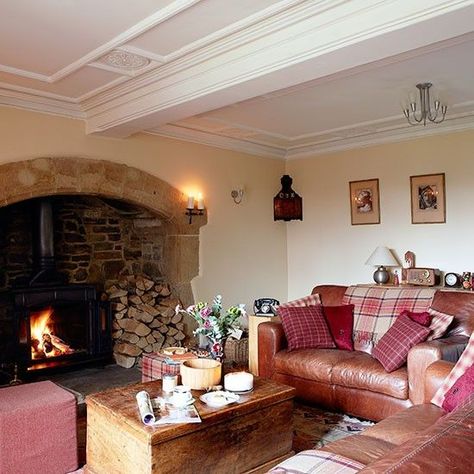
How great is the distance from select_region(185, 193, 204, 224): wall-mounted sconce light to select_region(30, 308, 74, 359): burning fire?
1707 millimetres

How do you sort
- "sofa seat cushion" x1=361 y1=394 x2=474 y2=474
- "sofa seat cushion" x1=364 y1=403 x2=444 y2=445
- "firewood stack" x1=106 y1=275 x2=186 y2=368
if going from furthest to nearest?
"firewood stack" x1=106 y1=275 x2=186 y2=368 → "sofa seat cushion" x1=364 y1=403 x2=444 y2=445 → "sofa seat cushion" x1=361 y1=394 x2=474 y2=474

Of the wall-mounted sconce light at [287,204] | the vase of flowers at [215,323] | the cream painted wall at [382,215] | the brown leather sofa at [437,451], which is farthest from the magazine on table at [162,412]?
the wall-mounted sconce light at [287,204]

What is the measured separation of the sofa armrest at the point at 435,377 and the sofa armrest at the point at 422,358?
369 millimetres

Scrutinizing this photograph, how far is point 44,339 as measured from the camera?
4.61 metres

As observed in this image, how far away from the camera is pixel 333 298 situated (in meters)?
4.32

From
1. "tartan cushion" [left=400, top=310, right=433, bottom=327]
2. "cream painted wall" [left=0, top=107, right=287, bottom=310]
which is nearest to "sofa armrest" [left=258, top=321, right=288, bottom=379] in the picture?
"tartan cushion" [left=400, top=310, right=433, bottom=327]

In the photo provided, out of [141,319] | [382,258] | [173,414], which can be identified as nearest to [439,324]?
[382,258]

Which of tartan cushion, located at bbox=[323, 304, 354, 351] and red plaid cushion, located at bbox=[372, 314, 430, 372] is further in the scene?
tartan cushion, located at bbox=[323, 304, 354, 351]

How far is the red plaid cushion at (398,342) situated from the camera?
326cm

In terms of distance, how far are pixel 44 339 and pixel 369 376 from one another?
3055mm

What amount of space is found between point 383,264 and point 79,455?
365 cm

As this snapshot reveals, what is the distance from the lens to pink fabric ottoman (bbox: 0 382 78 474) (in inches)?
99.0

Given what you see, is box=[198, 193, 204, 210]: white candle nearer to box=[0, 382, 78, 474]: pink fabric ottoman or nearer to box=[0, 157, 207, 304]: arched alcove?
box=[0, 157, 207, 304]: arched alcove

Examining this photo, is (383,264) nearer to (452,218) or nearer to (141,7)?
(452,218)
